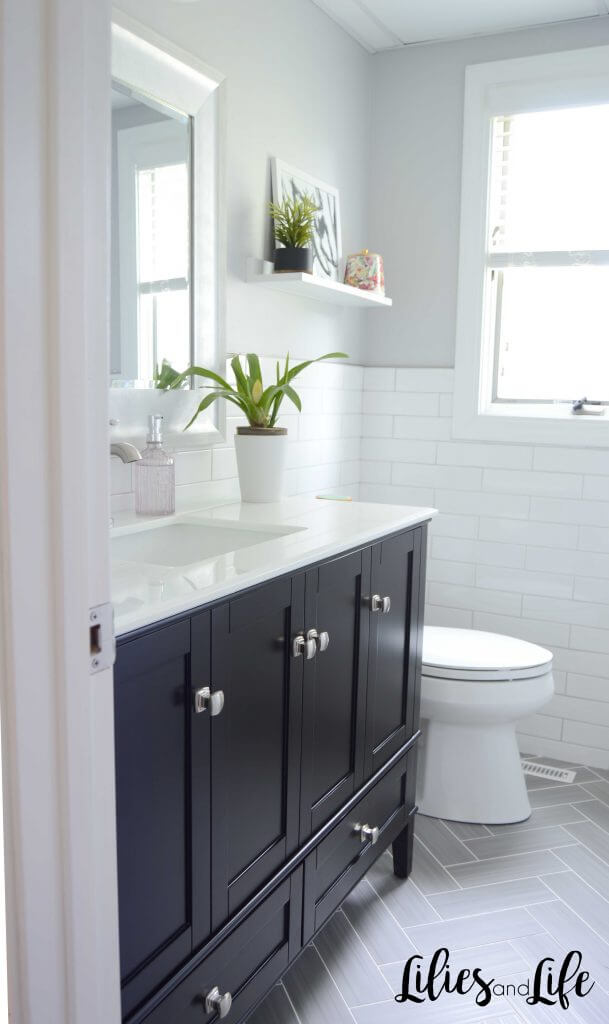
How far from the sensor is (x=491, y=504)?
3.13 meters

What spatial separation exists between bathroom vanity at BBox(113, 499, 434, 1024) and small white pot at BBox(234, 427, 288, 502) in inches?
2.7

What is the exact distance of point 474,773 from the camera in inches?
103

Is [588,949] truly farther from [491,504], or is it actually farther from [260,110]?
[260,110]

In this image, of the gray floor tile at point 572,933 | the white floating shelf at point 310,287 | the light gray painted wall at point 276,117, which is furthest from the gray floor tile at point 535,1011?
the white floating shelf at point 310,287

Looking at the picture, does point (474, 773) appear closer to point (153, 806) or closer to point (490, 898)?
point (490, 898)

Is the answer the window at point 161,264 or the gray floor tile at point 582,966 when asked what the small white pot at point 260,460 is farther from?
the gray floor tile at point 582,966

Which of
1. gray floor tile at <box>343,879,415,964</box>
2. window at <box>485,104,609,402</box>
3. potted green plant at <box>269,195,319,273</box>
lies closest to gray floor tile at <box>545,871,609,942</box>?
gray floor tile at <box>343,879,415,964</box>

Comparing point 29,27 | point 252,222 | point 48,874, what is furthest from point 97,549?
point 252,222

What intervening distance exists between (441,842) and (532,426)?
1.44 m

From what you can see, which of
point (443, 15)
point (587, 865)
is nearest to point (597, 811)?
point (587, 865)

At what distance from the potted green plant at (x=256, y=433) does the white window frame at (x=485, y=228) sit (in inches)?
42.5

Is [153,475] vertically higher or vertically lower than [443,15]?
lower

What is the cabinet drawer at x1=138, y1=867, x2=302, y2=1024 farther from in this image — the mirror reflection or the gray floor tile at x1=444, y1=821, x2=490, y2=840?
the mirror reflection

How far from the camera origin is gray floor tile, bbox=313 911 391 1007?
6.15 feet
